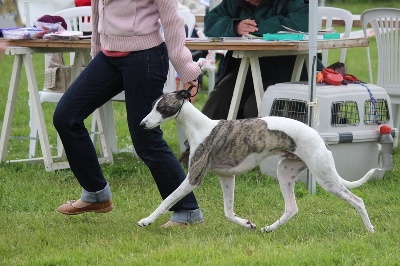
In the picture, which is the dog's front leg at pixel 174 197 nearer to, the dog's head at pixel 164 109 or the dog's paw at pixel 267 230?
the dog's head at pixel 164 109

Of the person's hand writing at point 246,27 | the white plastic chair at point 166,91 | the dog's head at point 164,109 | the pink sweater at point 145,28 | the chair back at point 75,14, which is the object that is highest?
the pink sweater at point 145,28

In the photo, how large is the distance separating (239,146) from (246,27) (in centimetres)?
236

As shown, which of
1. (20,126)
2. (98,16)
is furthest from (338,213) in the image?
(20,126)

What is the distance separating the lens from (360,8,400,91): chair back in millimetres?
7816

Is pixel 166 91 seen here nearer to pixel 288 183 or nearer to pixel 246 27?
pixel 246 27

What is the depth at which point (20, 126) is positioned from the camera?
972 cm

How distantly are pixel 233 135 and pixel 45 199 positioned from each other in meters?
1.76

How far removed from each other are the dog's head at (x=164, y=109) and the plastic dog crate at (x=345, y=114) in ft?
5.10

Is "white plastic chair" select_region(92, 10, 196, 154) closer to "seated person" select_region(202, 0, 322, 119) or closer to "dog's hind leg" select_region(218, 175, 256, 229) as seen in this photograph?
"seated person" select_region(202, 0, 322, 119)

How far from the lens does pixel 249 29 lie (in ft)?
23.2

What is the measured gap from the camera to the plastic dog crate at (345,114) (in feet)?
20.6

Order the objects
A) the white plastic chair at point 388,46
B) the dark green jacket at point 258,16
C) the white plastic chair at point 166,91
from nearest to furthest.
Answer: the dark green jacket at point 258,16 < the white plastic chair at point 166,91 < the white plastic chair at point 388,46

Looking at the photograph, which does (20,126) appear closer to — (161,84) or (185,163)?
(185,163)

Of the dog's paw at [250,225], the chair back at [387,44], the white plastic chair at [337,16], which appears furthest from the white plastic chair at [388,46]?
the dog's paw at [250,225]
